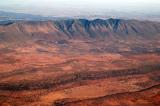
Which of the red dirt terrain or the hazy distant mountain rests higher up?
the hazy distant mountain

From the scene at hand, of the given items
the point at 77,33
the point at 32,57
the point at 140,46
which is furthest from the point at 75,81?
the point at 77,33

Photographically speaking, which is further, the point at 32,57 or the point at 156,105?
the point at 32,57

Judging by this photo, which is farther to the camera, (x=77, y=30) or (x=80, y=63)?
(x=77, y=30)

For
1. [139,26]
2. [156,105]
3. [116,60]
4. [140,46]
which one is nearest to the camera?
[156,105]

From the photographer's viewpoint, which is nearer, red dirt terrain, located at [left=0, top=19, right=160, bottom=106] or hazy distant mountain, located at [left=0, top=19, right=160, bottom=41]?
red dirt terrain, located at [left=0, top=19, right=160, bottom=106]

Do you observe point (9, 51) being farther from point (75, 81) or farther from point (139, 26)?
point (139, 26)

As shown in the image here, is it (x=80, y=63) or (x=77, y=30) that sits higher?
(x=77, y=30)

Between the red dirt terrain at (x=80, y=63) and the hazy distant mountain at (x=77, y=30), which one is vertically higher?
the hazy distant mountain at (x=77, y=30)

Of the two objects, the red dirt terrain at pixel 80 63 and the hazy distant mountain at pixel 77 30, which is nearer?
the red dirt terrain at pixel 80 63
